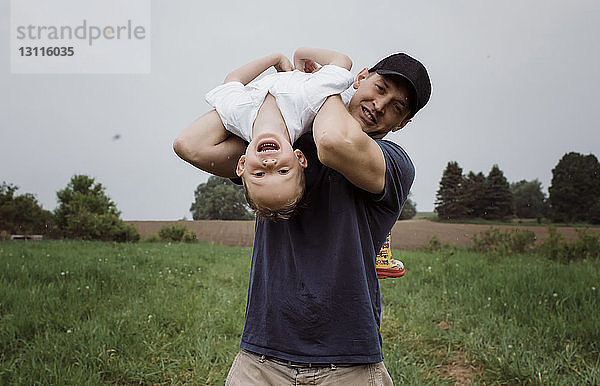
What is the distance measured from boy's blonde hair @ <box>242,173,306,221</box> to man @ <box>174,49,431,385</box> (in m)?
0.07

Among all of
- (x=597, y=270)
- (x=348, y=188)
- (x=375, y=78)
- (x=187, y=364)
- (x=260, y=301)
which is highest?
(x=375, y=78)

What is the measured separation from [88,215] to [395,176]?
20.2 m

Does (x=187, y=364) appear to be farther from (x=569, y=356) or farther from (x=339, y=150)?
(x=339, y=150)

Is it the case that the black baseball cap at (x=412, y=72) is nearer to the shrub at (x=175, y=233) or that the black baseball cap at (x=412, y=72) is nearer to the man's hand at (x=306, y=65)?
the man's hand at (x=306, y=65)

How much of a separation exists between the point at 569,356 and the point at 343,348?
3857 millimetres

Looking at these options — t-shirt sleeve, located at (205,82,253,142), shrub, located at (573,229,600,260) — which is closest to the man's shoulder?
t-shirt sleeve, located at (205,82,253,142)

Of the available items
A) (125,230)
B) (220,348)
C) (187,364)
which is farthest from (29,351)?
(125,230)

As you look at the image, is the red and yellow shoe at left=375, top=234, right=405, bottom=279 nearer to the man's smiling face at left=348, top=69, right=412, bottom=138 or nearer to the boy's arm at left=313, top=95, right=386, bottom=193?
the man's smiling face at left=348, top=69, right=412, bottom=138

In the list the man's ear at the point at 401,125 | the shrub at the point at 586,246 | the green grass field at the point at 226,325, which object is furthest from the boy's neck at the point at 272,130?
the shrub at the point at 586,246

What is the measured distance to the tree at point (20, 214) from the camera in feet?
57.7

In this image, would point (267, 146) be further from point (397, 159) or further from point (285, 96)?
point (397, 159)

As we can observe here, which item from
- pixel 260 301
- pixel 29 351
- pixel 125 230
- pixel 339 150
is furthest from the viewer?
pixel 125 230

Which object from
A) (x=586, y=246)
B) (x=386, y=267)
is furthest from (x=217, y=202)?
(x=386, y=267)

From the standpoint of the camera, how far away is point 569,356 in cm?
457
